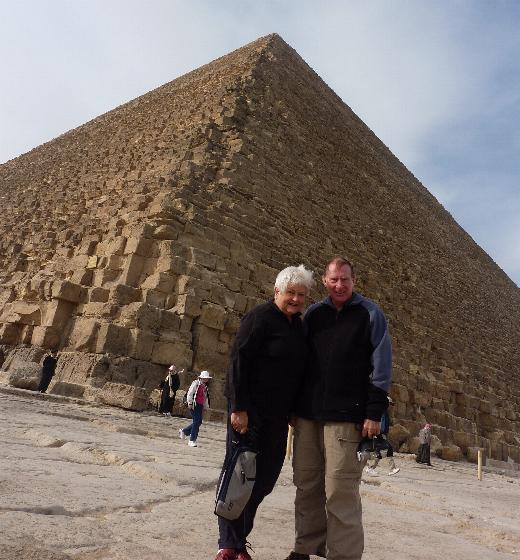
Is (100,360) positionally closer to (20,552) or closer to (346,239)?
(20,552)

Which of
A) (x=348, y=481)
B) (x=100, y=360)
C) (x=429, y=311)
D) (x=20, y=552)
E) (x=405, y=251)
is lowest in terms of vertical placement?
(x=20, y=552)

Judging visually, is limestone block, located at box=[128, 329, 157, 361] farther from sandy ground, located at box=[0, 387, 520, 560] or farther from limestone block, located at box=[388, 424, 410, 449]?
limestone block, located at box=[388, 424, 410, 449]

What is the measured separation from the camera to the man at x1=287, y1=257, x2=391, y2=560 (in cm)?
182

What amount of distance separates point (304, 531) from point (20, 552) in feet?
3.18

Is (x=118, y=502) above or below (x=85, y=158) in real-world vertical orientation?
below

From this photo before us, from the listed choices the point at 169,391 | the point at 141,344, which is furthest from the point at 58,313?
the point at 169,391

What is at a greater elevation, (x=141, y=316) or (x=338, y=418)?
(x=141, y=316)

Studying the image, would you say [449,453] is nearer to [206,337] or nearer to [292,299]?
[206,337]

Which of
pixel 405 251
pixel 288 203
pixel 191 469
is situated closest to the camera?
pixel 191 469

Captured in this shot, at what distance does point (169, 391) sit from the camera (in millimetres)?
6824

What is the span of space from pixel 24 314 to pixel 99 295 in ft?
5.26

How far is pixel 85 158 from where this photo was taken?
690 inches

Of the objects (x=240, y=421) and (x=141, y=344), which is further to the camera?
(x=141, y=344)

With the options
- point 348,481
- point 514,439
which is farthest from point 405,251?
point 348,481
